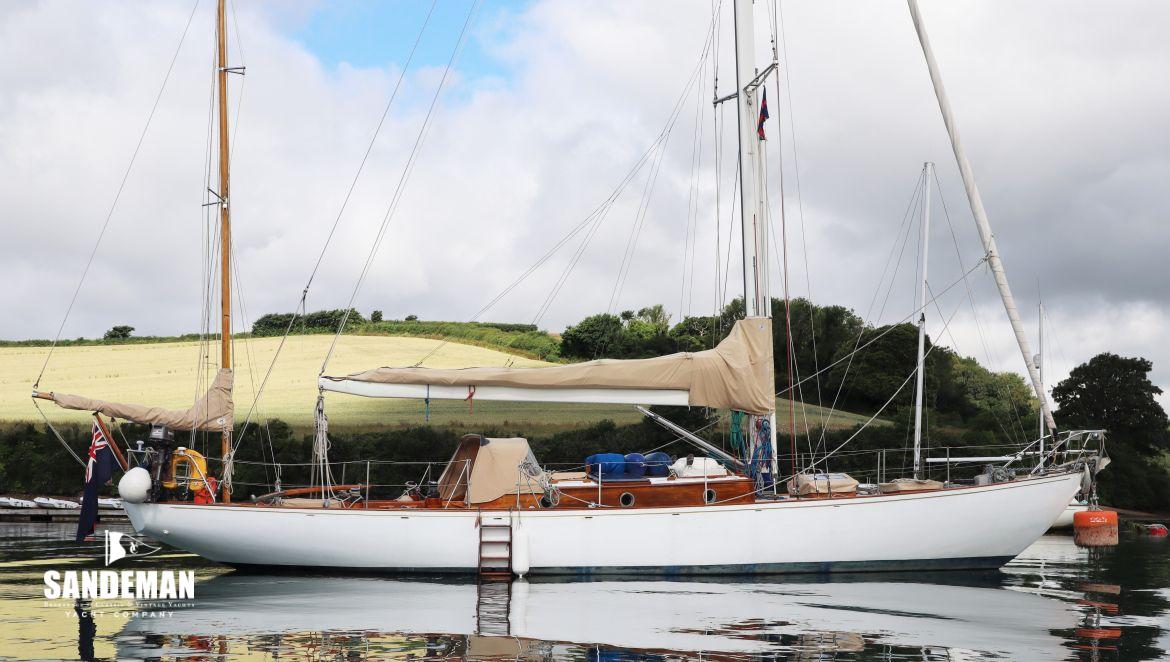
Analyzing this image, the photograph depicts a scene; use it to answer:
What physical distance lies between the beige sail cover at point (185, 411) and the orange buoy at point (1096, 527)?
17896mm

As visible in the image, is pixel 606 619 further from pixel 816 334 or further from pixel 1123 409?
pixel 816 334

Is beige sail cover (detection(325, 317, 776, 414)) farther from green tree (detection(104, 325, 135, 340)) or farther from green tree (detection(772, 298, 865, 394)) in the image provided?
green tree (detection(104, 325, 135, 340))

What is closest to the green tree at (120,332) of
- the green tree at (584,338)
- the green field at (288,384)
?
the green field at (288,384)

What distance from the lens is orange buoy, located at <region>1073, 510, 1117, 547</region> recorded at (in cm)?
2228

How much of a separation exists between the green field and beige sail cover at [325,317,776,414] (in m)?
22.3

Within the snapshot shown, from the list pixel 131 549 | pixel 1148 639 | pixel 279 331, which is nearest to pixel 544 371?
pixel 1148 639

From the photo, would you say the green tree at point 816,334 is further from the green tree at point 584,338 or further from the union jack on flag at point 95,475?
the union jack on flag at point 95,475

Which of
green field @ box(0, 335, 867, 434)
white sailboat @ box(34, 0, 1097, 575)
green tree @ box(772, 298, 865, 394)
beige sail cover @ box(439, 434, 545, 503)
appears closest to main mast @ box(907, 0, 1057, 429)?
white sailboat @ box(34, 0, 1097, 575)

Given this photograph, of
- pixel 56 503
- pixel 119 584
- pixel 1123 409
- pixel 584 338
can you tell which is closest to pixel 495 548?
pixel 119 584

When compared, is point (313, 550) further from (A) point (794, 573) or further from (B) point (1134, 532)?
(B) point (1134, 532)

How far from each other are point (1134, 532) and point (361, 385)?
33467mm

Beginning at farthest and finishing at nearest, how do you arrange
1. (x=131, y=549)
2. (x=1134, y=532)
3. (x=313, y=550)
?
(x=1134, y=532) → (x=131, y=549) → (x=313, y=550)

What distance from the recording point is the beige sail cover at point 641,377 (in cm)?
2027

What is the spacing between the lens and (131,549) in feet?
85.2
